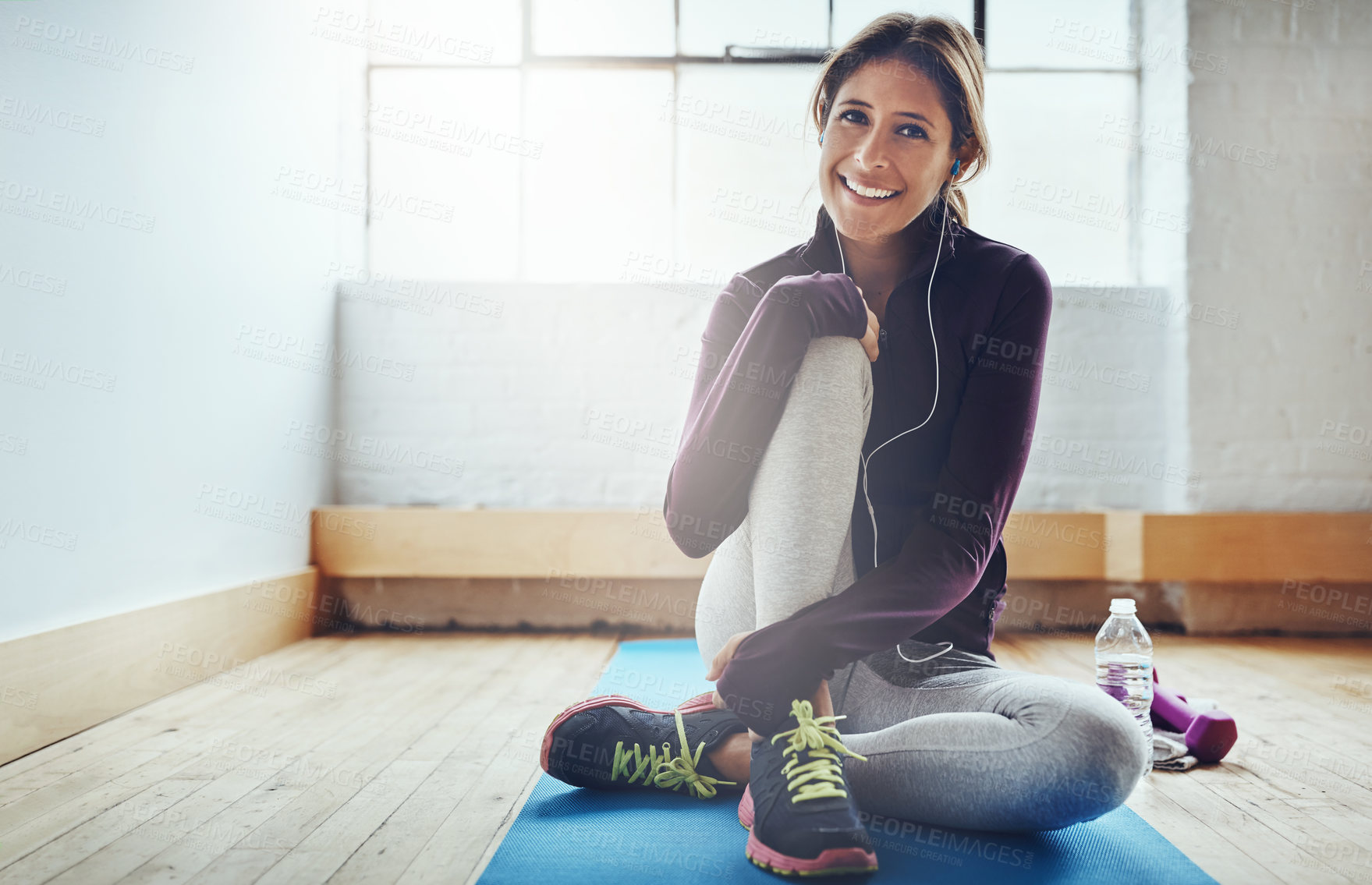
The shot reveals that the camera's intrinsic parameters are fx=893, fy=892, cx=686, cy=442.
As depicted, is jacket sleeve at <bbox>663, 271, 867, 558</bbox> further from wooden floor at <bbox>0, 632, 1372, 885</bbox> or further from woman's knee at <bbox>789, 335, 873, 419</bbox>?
wooden floor at <bbox>0, 632, 1372, 885</bbox>

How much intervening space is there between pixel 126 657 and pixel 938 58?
1861 millimetres

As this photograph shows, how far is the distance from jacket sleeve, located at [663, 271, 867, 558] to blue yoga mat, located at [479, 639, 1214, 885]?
0.36 m

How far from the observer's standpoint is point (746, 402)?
1.11 m

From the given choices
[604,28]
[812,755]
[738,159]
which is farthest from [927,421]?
[604,28]

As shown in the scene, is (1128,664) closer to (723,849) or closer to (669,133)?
(723,849)

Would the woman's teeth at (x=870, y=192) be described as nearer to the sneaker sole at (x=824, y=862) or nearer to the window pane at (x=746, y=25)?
the sneaker sole at (x=824, y=862)

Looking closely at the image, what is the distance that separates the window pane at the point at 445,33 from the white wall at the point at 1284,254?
7.45 feet

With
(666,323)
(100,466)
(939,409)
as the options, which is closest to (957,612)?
(939,409)

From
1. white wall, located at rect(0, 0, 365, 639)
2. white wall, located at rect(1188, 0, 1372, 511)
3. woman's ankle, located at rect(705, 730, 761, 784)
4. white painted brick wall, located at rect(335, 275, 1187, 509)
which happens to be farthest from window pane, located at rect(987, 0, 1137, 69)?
woman's ankle, located at rect(705, 730, 761, 784)

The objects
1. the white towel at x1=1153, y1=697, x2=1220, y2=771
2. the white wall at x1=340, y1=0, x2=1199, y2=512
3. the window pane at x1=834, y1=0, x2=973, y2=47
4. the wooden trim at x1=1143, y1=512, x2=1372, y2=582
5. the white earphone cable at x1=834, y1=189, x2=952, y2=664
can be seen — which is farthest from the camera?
the window pane at x1=834, y1=0, x2=973, y2=47

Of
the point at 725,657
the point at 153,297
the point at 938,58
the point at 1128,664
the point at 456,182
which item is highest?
the point at 456,182

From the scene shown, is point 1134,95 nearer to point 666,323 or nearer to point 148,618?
point 666,323

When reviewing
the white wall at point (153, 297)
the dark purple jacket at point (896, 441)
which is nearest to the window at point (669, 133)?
the white wall at point (153, 297)

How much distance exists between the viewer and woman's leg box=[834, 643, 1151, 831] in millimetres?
1014
